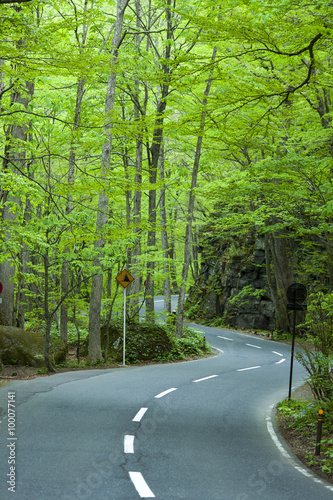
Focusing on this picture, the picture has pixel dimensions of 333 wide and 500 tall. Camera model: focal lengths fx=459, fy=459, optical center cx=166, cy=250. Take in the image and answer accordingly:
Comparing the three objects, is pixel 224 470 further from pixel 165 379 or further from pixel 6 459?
pixel 165 379

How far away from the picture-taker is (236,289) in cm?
3603

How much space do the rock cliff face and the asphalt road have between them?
20.7 m

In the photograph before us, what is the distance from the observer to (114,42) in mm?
17266

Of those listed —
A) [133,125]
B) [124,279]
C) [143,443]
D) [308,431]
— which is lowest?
[308,431]

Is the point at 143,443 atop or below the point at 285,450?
atop

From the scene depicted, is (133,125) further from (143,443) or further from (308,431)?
(308,431)

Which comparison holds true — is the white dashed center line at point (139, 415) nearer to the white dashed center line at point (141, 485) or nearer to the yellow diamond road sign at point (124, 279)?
the white dashed center line at point (141, 485)

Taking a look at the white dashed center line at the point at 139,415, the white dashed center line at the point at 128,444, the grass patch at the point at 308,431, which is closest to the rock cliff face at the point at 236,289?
the grass patch at the point at 308,431

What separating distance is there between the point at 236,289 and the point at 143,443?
1159 inches

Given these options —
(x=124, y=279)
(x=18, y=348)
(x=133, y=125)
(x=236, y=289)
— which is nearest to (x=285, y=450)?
(x=133, y=125)

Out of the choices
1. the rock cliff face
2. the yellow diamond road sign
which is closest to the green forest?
the yellow diamond road sign

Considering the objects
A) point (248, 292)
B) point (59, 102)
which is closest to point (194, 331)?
point (248, 292)

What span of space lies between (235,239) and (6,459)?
3382 centimetres

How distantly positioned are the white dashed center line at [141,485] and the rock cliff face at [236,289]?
28543 mm
